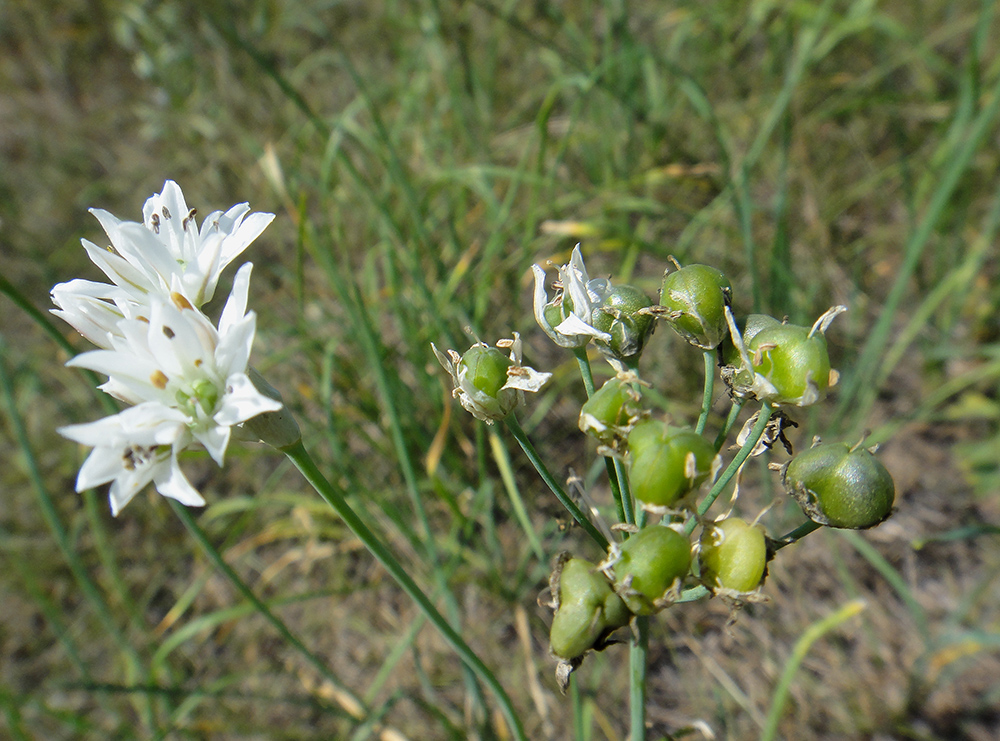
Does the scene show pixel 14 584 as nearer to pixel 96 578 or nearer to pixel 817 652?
pixel 96 578

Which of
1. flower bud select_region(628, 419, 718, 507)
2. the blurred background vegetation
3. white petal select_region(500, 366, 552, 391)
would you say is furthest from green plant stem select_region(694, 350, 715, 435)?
the blurred background vegetation

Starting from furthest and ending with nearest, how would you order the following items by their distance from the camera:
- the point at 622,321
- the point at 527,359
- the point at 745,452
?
the point at 527,359
the point at 622,321
the point at 745,452

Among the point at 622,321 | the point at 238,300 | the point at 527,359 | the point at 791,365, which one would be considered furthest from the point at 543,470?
the point at 527,359

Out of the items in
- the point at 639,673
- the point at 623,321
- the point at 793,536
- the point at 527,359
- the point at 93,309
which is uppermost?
the point at 93,309

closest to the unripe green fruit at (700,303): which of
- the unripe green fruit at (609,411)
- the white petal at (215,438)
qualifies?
the unripe green fruit at (609,411)

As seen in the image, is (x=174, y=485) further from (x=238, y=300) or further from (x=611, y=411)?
(x=611, y=411)

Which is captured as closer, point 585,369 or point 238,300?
point 238,300

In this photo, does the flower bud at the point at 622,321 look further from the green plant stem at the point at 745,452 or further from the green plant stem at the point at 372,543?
the green plant stem at the point at 372,543
